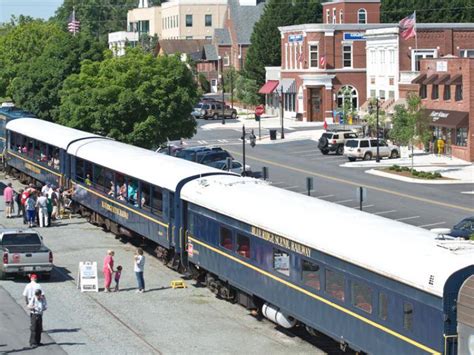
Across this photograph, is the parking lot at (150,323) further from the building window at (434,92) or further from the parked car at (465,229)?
the building window at (434,92)

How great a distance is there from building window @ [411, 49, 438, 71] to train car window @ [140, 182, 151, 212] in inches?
2032

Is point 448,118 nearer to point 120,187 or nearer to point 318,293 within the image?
point 120,187

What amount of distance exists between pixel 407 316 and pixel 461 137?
48.1 m

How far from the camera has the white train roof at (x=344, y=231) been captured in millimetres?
17547

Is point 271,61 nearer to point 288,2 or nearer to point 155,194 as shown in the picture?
point 288,2

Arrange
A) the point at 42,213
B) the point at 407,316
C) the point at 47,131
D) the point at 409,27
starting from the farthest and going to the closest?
the point at 409,27, the point at 47,131, the point at 42,213, the point at 407,316

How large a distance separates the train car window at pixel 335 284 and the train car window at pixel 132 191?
14.0 m

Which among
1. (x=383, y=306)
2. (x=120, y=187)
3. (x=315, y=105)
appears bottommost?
(x=383, y=306)

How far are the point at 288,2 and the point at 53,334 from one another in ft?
311

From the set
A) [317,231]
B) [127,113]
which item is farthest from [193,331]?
[127,113]

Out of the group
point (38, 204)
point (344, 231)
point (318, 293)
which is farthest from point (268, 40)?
point (344, 231)

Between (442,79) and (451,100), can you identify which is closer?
(451,100)

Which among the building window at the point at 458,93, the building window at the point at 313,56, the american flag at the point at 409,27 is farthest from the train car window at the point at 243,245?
the building window at the point at 313,56

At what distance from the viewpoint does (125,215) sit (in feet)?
116
